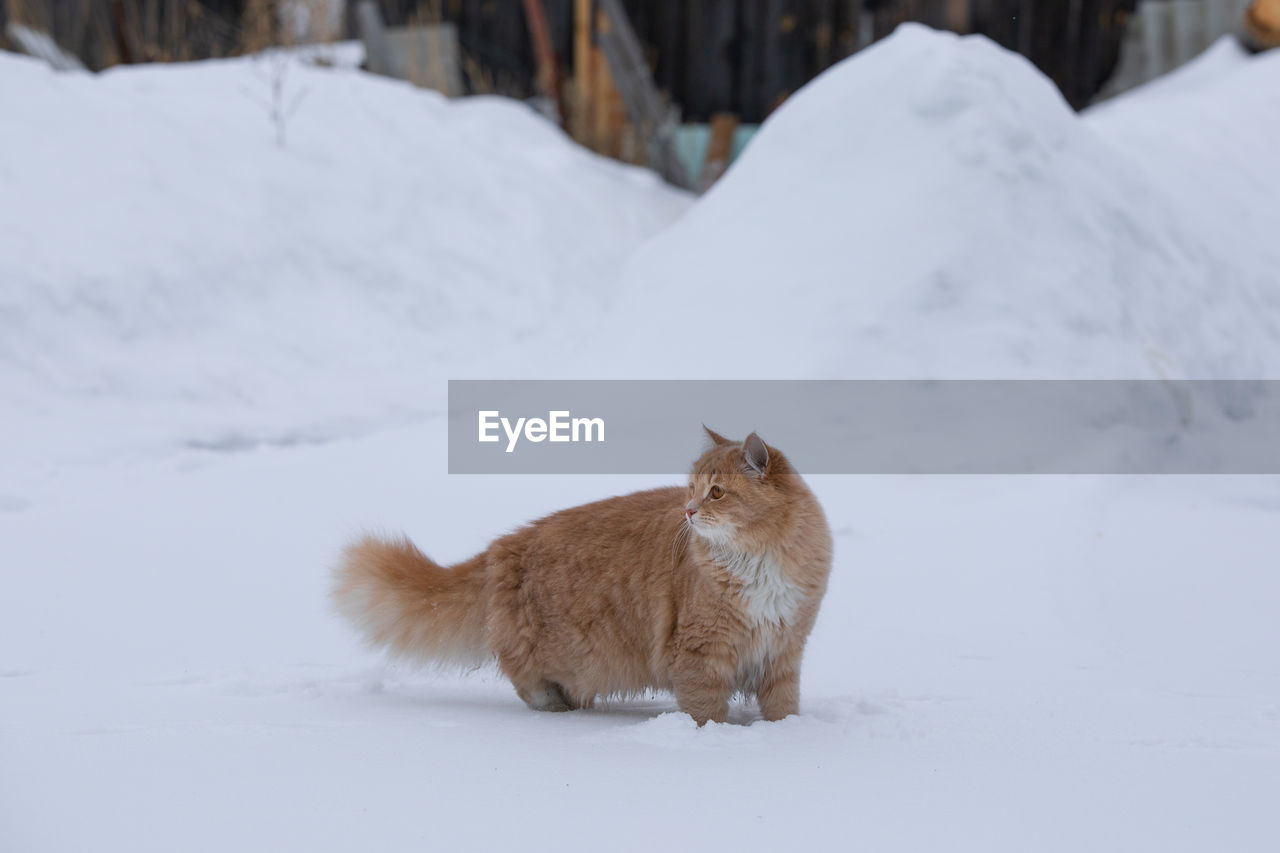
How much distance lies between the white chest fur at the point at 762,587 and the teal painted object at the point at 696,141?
8.31 meters

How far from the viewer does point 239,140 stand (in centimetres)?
761

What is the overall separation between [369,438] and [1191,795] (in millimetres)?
A: 4163

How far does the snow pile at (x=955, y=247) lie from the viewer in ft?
17.2

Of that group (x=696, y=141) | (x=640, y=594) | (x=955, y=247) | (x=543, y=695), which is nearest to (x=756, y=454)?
(x=640, y=594)

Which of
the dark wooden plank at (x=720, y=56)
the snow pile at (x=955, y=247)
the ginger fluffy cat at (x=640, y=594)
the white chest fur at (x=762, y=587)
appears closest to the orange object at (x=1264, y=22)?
the snow pile at (x=955, y=247)

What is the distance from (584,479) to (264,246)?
321cm

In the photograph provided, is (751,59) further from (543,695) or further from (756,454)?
(543,695)

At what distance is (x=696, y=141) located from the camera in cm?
1060

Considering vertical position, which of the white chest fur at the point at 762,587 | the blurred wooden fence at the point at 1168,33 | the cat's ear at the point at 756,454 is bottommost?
the white chest fur at the point at 762,587

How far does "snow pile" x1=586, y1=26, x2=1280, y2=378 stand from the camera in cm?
525

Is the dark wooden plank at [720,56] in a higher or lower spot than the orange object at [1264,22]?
lower

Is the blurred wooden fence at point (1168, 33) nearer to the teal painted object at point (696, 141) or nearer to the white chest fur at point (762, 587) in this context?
the teal painted object at point (696, 141)

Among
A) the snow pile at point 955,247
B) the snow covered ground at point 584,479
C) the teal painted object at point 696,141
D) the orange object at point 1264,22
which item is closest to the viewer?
the snow covered ground at point 584,479

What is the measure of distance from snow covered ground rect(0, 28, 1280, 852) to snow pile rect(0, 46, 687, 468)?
28mm
